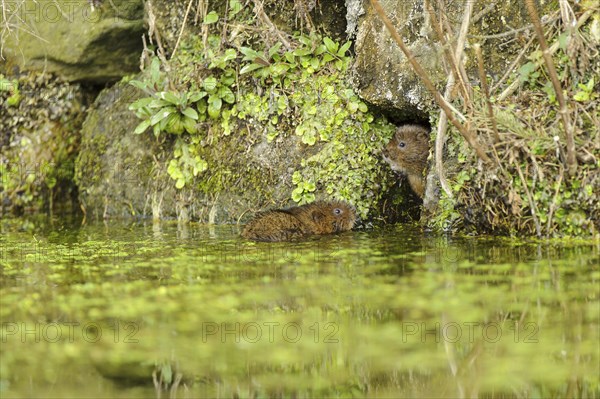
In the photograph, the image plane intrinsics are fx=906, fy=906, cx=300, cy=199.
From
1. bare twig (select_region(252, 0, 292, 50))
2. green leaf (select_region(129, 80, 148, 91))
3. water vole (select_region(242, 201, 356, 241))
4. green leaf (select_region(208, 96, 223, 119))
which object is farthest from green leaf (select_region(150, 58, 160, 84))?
water vole (select_region(242, 201, 356, 241))

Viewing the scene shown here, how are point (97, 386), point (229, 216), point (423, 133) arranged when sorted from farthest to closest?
1. point (229, 216)
2. point (423, 133)
3. point (97, 386)

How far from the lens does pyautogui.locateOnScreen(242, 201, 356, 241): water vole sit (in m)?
7.55

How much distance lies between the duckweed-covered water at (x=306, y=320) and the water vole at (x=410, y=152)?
1.08 m

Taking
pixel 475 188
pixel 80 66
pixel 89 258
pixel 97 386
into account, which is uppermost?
pixel 80 66

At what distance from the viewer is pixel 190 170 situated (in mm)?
9078

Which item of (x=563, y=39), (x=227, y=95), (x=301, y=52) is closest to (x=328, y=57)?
(x=301, y=52)

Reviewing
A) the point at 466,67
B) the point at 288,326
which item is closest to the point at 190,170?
the point at 466,67

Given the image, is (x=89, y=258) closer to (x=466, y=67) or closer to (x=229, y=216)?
(x=229, y=216)

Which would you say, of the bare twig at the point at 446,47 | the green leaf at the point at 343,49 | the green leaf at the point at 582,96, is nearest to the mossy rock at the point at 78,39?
the green leaf at the point at 343,49

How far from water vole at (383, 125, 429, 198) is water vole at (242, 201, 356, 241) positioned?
602 mm

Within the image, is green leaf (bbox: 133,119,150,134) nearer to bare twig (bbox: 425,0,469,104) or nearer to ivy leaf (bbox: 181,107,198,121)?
ivy leaf (bbox: 181,107,198,121)

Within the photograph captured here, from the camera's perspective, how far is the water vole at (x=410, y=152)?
26.5 ft

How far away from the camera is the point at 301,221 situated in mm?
7816

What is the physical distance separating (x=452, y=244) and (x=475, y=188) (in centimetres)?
57
